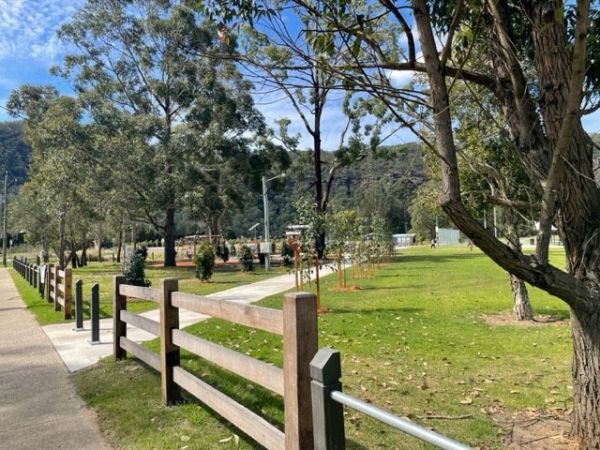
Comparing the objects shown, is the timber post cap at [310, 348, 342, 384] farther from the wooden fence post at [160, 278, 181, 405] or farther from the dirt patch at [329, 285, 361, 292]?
the dirt patch at [329, 285, 361, 292]

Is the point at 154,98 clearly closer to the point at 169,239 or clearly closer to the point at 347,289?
the point at 169,239

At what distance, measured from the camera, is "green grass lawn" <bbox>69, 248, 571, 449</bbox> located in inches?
166

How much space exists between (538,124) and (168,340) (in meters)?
3.61

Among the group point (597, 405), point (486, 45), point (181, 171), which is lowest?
point (597, 405)

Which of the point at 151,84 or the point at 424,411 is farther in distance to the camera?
the point at 151,84

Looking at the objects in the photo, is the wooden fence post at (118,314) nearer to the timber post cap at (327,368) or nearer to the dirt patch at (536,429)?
the dirt patch at (536,429)

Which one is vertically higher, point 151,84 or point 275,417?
point 151,84

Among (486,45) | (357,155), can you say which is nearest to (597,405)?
(486,45)

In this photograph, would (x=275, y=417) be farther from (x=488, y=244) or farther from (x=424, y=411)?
(x=488, y=244)

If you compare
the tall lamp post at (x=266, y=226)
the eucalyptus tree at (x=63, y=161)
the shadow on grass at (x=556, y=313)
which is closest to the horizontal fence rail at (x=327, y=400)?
the shadow on grass at (x=556, y=313)

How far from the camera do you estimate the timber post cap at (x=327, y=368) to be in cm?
224

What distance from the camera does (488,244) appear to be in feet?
9.44

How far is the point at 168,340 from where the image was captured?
478 cm

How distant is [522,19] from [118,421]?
4.71 m
